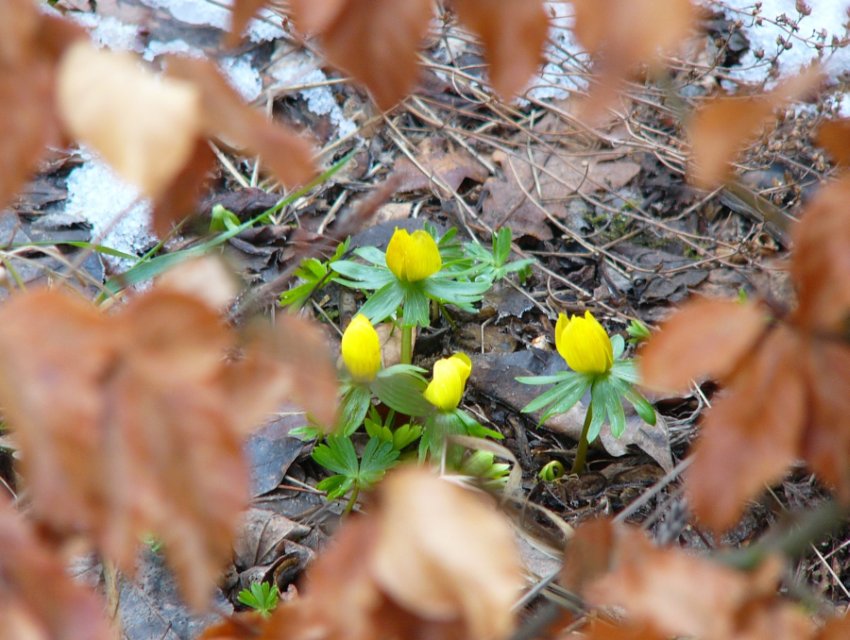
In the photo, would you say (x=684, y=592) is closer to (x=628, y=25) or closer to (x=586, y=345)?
(x=628, y=25)

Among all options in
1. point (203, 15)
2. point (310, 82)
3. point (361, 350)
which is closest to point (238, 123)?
point (361, 350)

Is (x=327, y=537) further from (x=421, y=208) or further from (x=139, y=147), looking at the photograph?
(x=139, y=147)

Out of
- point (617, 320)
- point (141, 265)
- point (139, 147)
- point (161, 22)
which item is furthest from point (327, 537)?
point (161, 22)

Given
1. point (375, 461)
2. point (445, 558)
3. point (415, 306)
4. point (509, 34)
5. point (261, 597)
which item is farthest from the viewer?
point (415, 306)

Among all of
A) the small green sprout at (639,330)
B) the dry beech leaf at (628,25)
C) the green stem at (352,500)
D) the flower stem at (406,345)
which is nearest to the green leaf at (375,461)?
the green stem at (352,500)

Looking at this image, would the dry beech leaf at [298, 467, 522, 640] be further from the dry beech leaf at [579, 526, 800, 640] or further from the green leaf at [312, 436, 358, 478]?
the green leaf at [312, 436, 358, 478]
